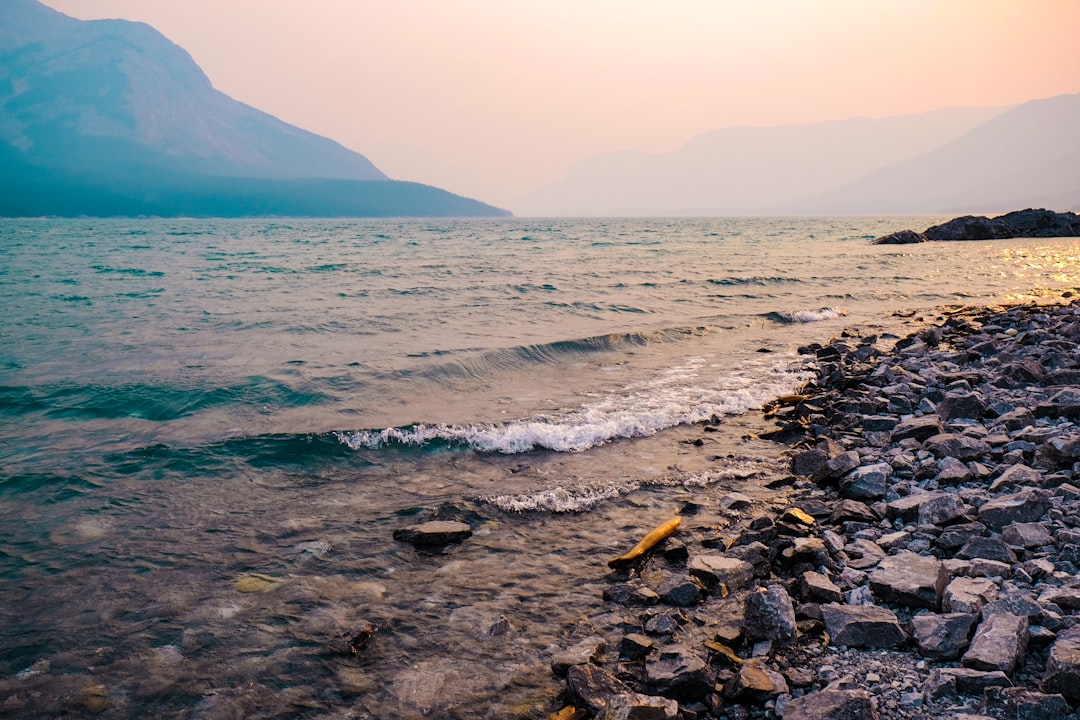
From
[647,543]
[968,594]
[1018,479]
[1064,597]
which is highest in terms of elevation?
[1018,479]

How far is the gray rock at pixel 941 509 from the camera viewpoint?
212 inches

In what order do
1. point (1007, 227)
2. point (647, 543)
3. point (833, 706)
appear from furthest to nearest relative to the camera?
point (1007, 227)
point (647, 543)
point (833, 706)

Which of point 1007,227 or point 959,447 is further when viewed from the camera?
point 1007,227

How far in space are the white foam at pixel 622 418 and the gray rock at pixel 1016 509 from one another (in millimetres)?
4671

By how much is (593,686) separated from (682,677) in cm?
56

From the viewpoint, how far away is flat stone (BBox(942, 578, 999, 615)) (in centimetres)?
399

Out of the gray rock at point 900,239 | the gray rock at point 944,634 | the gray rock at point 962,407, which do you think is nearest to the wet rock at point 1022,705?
the gray rock at point 944,634

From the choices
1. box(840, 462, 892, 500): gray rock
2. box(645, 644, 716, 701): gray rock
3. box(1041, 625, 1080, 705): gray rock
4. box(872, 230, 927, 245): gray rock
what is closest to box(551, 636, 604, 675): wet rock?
box(645, 644, 716, 701): gray rock

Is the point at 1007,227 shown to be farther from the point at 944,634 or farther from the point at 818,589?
the point at 944,634

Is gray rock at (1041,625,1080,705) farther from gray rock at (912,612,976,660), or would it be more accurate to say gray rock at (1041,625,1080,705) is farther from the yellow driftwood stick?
the yellow driftwood stick

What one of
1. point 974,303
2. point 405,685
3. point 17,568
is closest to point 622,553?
point 405,685

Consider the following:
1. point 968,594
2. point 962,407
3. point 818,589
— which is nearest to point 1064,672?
point 968,594

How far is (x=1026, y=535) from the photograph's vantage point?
4844mm

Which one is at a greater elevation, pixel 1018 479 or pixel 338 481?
pixel 1018 479
